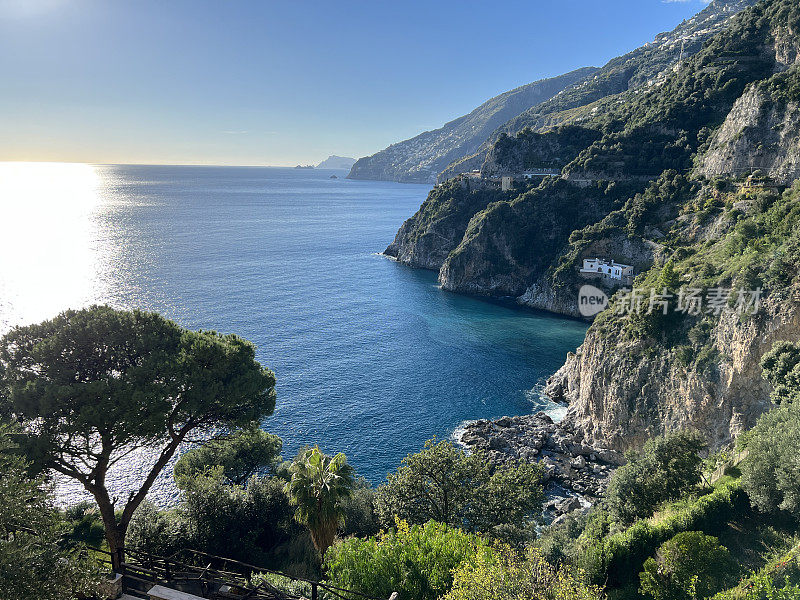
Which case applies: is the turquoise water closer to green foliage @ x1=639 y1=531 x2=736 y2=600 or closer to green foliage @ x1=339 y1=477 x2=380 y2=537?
green foliage @ x1=339 y1=477 x2=380 y2=537

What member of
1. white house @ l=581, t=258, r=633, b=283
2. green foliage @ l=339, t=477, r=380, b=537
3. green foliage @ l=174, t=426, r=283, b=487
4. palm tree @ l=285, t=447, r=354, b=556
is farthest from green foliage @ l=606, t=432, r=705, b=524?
white house @ l=581, t=258, r=633, b=283

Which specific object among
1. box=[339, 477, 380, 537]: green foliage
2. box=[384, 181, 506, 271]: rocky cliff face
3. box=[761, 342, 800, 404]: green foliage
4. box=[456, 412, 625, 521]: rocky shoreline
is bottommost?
box=[456, 412, 625, 521]: rocky shoreline

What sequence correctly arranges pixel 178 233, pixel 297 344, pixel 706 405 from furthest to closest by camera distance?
pixel 178 233 → pixel 297 344 → pixel 706 405

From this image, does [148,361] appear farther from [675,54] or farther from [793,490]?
[675,54]

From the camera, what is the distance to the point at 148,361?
72.6ft

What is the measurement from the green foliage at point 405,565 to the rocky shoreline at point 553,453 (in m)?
22.6

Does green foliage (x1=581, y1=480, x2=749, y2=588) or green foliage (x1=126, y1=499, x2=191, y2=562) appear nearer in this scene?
green foliage (x1=581, y1=480, x2=749, y2=588)

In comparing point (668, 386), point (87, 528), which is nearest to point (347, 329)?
point (668, 386)

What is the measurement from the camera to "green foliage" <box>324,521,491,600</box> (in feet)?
50.4

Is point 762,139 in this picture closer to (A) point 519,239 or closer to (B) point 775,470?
(A) point 519,239

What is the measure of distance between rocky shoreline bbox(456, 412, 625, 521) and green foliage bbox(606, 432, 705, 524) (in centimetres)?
931

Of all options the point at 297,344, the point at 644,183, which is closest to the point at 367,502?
the point at 297,344

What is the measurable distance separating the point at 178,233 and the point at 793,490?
165m

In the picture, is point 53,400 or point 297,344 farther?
point 297,344
